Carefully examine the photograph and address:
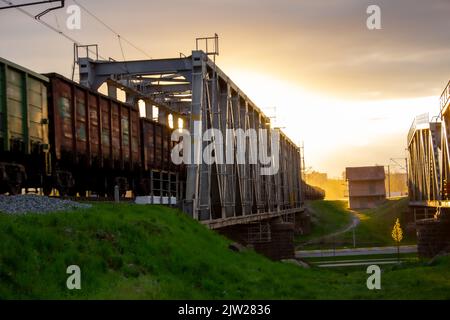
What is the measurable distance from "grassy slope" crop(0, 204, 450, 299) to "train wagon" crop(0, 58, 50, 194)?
4001 millimetres

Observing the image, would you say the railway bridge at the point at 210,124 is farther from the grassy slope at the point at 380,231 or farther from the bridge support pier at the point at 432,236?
the grassy slope at the point at 380,231

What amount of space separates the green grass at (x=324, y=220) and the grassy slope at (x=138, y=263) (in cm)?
5821

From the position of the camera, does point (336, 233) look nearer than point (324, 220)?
Yes

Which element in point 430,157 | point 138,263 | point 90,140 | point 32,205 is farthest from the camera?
point 430,157

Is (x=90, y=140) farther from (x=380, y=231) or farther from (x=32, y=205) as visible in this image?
(x=380, y=231)

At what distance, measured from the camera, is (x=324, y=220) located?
99.2 metres

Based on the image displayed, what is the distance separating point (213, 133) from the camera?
105 ft

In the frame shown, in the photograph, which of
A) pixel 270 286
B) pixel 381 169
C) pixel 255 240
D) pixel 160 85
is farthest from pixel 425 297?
pixel 381 169

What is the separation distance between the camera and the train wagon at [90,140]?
23.3 metres

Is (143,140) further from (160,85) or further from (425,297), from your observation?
(425,297)

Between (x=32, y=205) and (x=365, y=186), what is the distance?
12127cm

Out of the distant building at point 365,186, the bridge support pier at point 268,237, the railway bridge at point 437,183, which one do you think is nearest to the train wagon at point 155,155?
the bridge support pier at point 268,237

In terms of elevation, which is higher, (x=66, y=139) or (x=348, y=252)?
(x=66, y=139)

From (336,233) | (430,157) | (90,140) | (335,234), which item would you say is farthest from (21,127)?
(336,233)
